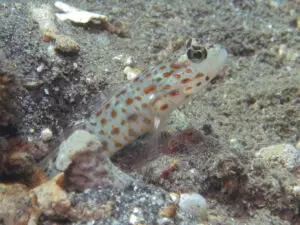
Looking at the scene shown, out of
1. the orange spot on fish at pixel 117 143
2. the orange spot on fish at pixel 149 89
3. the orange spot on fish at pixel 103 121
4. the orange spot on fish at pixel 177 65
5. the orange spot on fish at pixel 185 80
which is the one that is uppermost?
the orange spot on fish at pixel 177 65

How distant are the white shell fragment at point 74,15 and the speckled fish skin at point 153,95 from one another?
6.77 feet

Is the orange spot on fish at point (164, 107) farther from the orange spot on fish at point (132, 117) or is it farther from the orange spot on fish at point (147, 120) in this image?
the orange spot on fish at point (132, 117)

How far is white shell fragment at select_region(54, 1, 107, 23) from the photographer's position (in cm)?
505

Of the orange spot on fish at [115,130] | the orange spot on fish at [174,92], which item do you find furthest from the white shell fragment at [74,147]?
the orange spot on fish at [174,92]

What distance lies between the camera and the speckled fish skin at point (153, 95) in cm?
346

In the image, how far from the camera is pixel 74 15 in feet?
16.8

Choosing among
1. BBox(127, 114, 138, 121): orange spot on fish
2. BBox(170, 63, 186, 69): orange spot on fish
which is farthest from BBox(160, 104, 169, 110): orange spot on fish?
BBox(170, 63, 186, 69): orange spot on fish

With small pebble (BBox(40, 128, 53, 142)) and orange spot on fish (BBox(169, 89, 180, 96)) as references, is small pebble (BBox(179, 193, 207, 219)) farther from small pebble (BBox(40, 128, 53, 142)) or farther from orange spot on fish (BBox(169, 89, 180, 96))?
small pebble (BBox(40, 128, 53, 142))

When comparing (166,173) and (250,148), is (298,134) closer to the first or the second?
(250,148)

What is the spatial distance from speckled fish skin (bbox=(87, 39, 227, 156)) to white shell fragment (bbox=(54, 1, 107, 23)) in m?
2.06

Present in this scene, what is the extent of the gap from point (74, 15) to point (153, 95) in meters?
2.55

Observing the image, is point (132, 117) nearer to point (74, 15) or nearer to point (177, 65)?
point (177, 65)

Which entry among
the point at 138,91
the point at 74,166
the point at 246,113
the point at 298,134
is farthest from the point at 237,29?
the point at 74,166

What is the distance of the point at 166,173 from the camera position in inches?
124
